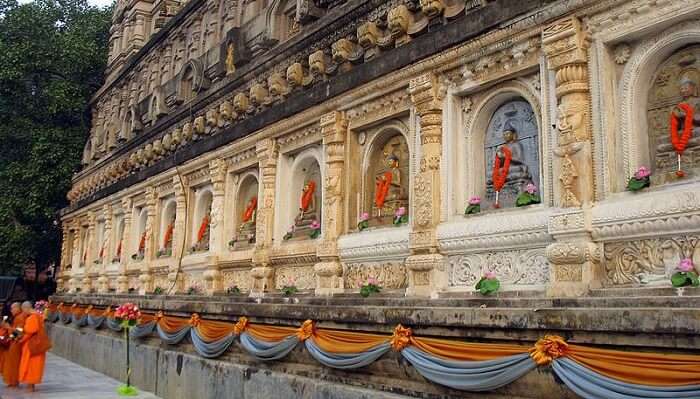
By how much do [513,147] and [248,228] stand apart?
688 cm

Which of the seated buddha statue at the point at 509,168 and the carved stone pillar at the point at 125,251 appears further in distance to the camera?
the carved stone pillar at the point at 125,251

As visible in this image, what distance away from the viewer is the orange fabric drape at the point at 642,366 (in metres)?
4.68

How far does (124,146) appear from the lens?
828 inches

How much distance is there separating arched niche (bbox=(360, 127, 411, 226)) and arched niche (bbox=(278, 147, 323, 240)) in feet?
4.50

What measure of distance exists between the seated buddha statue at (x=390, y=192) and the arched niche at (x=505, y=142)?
1.37 metres

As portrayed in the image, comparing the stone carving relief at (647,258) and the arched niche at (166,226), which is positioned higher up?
the arched niche at (166,226)

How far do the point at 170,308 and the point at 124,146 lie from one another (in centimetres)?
928

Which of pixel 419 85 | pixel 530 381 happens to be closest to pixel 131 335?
pixel 419 85

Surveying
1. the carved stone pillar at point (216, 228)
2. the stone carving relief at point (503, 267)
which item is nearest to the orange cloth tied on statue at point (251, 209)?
the carved stone pillar at point (216, 228)

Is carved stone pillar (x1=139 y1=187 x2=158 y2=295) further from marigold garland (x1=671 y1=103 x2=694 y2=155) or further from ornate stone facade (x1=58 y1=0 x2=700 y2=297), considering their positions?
marigold garland (x1=671 y1=103 x2=694 y2=155)

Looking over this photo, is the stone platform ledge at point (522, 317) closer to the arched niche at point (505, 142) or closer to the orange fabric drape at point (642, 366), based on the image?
the orange fabric drape at point (642, 366)

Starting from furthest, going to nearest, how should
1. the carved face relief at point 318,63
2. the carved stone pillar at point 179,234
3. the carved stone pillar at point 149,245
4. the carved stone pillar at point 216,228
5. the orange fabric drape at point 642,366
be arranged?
1. the carved stone pillar at point 149,245
2. the carved stone pillar at point 179,234
3. the carved stone pillar at point 216,228
4. the carved face relief at point 318,63
5. the orange fabric drape at point 642,366

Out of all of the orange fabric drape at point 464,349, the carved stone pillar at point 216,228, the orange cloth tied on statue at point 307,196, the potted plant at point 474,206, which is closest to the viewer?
the orange fabric drape at point 464,349

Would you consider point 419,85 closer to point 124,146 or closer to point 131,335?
point 131,335
